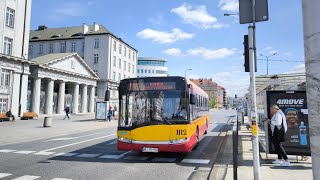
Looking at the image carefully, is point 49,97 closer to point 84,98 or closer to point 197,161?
point 84,98

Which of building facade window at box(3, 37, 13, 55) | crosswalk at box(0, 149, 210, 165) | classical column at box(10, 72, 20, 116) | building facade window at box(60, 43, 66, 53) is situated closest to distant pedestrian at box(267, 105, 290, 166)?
crosswalk at box(0, 149, 210, 165)

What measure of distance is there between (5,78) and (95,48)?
108 feet

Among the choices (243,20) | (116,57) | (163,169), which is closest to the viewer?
(243,20)

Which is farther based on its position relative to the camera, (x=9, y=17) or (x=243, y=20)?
(x=9, y=17)

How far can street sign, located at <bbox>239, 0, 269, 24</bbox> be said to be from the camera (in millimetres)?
6145

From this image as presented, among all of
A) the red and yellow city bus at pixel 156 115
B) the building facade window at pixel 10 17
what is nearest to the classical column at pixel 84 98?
the building facade window at pixel 10 17

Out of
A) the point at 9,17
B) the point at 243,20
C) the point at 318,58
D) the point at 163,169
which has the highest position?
the point at 9,17

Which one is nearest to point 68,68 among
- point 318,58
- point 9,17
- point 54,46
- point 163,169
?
point 9,17

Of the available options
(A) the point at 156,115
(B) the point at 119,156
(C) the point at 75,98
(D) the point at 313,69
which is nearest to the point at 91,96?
(C) the point at 75,98

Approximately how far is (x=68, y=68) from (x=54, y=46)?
74.0 feet

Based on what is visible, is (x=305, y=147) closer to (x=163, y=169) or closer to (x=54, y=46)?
(x=163, y=169)

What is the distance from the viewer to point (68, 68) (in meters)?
51.6

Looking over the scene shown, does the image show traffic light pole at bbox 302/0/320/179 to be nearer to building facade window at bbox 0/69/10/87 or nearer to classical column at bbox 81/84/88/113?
building facade window at bbox 0/69/10/87

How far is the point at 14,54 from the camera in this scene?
36812mm
